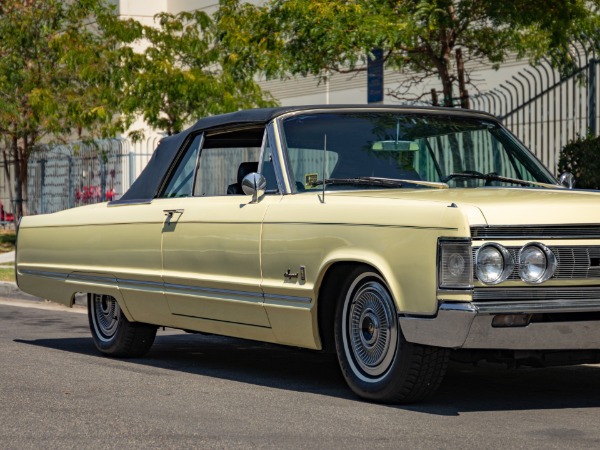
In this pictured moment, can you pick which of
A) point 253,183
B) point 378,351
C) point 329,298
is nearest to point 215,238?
point 253,183

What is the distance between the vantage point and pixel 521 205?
667 centimetres

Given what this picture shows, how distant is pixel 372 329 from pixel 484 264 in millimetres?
892

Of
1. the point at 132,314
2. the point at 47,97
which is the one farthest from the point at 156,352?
the point at 47,97

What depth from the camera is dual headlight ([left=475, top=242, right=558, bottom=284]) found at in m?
6.50

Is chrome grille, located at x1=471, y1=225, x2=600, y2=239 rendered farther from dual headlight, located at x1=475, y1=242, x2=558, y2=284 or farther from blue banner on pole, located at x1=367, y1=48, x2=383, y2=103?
blue banner on pole, located at x1=367, y1=48, x2=383, y2=103

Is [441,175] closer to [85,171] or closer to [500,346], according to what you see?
[500,346]

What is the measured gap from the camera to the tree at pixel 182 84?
72.6 ft

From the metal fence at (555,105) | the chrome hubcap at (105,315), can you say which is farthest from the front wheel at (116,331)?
the metal fence at (555,105)

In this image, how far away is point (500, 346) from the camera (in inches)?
258

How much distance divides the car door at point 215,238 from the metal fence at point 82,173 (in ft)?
66.3

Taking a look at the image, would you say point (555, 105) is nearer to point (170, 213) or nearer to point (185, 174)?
point (185, 174)

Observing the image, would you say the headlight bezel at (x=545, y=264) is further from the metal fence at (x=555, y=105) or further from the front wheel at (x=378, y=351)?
the metal fence at (x=555, y=105)

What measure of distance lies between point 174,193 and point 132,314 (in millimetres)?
944

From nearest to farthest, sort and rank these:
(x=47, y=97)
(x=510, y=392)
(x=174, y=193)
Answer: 1. (x=510, y=392)
2. (x=174, y=193)
3. (x=47, y=97)
